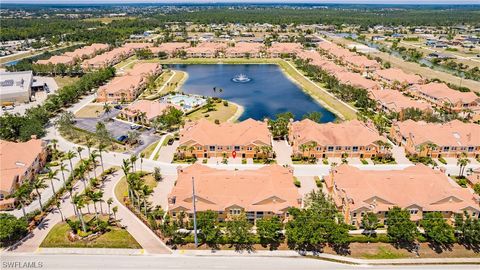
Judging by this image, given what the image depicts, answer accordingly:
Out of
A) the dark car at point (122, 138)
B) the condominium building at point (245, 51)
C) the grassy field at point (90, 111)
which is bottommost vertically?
the grassy field at point (90, 111)

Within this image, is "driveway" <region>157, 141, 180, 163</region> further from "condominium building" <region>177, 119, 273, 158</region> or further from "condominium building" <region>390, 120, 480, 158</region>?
"condominium building" <region>390, 120, 480, 158</region>

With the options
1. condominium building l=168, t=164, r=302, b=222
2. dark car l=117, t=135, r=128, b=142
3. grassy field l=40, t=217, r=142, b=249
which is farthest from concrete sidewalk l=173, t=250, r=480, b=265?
dark car l=117, t=135, r=128, b=142

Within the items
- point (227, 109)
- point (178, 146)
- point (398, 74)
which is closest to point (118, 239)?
point (178, 146)

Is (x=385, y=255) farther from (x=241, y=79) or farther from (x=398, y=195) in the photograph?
(x=241, y=79)

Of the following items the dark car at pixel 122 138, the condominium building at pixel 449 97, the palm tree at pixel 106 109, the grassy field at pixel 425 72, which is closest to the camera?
the dark car at pixel 122 138

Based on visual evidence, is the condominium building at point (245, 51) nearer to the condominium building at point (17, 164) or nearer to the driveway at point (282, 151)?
the driveway at point (282, 151)

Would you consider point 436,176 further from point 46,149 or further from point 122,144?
point 46,149

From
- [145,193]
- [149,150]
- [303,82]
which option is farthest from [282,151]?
[303,82]

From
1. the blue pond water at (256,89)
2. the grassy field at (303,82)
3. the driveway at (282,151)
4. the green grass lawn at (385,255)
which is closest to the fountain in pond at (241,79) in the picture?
the blue pond water at (256,89)

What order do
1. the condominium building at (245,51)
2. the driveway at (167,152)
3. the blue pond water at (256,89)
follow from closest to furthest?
the driveway at (167,152) < the blue pond water at (256,89) < the condominium building at (245,51)
